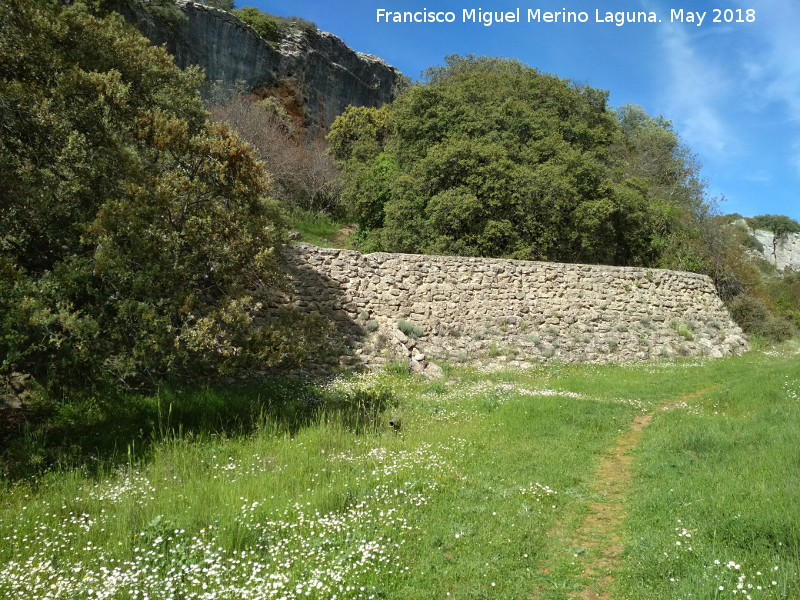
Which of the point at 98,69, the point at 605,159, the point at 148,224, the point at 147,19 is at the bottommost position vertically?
the point at 148,224

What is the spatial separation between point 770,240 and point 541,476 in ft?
250

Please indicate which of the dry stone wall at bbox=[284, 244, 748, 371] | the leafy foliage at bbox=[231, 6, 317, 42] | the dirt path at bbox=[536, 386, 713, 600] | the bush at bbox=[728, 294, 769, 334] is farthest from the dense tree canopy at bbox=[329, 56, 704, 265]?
the leafy foliage at bbox=[231, 6, 317, 42]

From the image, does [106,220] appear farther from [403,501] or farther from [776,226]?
[776,226]

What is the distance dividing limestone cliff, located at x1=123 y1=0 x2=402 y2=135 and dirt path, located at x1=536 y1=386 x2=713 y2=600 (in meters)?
29.4

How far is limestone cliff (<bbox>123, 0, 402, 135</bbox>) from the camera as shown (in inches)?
1162

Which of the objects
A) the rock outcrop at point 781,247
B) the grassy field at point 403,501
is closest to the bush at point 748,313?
the grassy field at point 403,501

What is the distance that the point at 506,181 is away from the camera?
19375 mm

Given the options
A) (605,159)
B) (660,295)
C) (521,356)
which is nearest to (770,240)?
(605,159)

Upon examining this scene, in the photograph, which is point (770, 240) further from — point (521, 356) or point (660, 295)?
point (521, 356)

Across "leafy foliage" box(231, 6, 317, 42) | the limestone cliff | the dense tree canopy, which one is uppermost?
"leafy foliage" box(231, 6, 317, 42)

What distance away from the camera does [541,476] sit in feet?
20.3

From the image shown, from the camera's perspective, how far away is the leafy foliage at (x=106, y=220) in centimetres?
662

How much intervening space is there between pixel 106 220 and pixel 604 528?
6.95 metres

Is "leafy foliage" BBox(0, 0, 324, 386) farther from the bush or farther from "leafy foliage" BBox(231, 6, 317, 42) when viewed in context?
"leafy foliage" BBox(231, 6, 317, 42)
